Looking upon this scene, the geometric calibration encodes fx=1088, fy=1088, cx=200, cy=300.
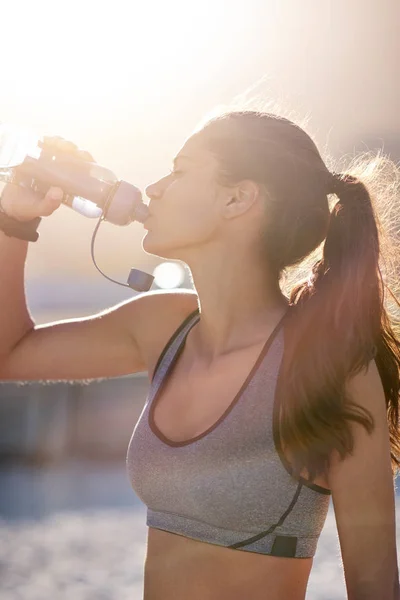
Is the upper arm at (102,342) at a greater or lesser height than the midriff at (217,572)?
greater

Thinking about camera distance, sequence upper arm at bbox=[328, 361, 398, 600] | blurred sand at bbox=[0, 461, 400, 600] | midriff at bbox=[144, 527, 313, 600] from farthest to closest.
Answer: blurred sand at bbox=[0, 461, 400, 600], midriff at bbox=[144, 527, 313, 600], upper arm at bbox=[328, 361, 398, 600]

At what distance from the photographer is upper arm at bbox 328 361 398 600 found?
6.91 feet

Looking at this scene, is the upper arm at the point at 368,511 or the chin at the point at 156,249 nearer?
the upper arm at the point at 368,511

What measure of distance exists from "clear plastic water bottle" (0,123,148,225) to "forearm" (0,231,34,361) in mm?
159

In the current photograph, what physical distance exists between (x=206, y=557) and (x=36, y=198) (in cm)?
102

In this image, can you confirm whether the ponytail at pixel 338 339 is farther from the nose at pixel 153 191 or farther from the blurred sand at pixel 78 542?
the blurred sand at pixel 78 542

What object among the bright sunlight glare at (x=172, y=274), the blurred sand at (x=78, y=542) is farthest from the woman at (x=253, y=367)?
the bright sunlight glare at (x=172, y=274)

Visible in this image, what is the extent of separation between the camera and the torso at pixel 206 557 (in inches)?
88.0

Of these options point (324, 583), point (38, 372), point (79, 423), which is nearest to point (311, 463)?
point (38, 372)

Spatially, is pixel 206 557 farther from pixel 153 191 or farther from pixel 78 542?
pixel 78 542

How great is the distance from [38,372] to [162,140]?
8523mm

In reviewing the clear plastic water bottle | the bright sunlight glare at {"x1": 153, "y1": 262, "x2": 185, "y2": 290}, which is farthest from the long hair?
the bright sunlight glare at {"x1": 153, "y1": 262, "x2": 185, "y2": 290}

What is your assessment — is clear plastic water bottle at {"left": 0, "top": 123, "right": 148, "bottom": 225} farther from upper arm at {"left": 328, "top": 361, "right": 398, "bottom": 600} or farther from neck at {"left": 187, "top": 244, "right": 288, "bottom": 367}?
upper arm at {"left": 328, "top": 361, "right": 398, "bottom": 600}

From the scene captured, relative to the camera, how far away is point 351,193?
244 centimetres
